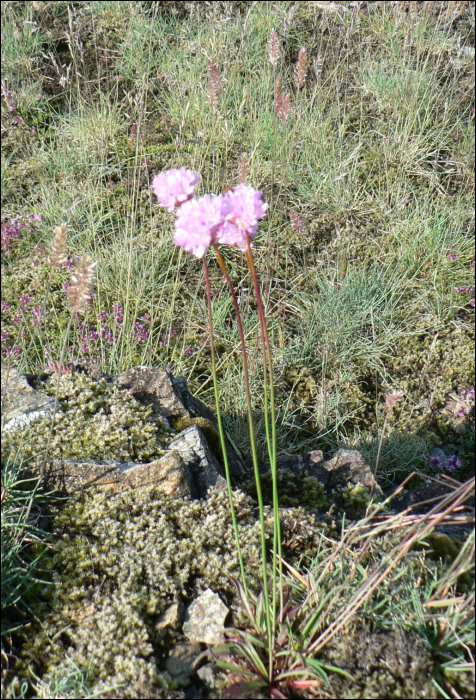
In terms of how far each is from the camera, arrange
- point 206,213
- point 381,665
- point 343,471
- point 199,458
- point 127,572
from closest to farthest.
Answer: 1. point 206,213
2. point 381,665
3. point 127,572
4. point 199,458
5. point 343,471

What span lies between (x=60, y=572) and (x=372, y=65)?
4.96 metres

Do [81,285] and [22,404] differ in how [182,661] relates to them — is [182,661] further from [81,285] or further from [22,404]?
[22,404]

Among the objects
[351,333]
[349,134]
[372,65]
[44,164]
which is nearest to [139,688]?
[351,333]

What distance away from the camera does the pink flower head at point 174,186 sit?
1244 millimetres

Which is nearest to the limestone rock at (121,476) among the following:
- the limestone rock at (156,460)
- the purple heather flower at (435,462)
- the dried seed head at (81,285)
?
the limestone rock at (156,460)

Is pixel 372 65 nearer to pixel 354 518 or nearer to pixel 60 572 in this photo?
pixel 354 518

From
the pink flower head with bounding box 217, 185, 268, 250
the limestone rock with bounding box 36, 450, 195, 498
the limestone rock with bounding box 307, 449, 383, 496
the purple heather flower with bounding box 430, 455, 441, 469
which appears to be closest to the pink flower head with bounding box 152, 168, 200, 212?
the pink flower head with bounding box 217, 185, 268, 250

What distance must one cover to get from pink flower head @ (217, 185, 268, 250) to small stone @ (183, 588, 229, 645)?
109cm

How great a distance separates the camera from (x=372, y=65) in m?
4.88

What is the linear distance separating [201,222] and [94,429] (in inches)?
51.4

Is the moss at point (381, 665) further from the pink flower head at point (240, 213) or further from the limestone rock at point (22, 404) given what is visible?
the limestone rock at point (22, 404)

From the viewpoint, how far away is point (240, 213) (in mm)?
1220

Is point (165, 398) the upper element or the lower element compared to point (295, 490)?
upper

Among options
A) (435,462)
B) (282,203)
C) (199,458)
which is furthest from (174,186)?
(282,203)
